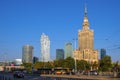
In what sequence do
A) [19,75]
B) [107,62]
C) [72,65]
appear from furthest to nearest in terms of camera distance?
[72,65] → [107,62] → [19,75]

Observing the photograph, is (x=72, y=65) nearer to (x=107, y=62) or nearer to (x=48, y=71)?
(x=107, y=62)

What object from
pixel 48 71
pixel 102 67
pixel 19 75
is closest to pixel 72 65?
pixel 102 67

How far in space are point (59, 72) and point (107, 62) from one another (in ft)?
135

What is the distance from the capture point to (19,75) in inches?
3236

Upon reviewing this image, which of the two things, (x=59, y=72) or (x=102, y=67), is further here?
(x=102, y=67)

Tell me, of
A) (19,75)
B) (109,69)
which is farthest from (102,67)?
(19,75)

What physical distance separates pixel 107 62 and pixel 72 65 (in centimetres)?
3228

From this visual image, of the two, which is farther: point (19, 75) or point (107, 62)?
point (107, 62)

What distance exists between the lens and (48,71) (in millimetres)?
143625

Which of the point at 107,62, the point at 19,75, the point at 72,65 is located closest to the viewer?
the point at 19,75

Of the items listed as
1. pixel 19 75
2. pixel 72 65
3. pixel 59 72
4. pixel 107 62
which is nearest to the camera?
pixel 19 75

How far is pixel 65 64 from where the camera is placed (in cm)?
19612

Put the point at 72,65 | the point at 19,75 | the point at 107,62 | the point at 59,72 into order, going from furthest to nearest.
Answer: the point at 72,65
the point at 107,62
the point at 59,72
the point at 19,75

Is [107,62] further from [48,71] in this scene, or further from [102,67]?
[48,71]
